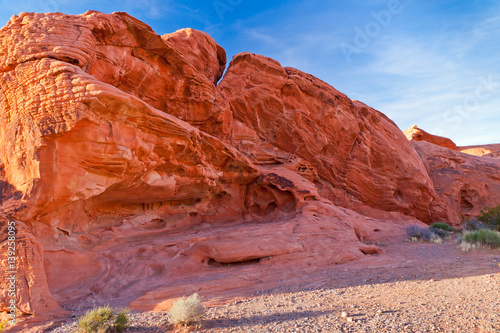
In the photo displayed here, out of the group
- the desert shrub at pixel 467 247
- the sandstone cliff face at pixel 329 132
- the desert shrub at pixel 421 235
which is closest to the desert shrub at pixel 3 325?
the sandstone cliff face at pixel 329 132

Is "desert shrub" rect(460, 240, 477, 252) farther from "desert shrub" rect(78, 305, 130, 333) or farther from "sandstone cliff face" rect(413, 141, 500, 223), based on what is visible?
"sandstone cliff face" rect(413, 141, 500, 223)

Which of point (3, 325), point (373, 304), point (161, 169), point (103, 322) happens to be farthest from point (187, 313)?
point (161, 169)

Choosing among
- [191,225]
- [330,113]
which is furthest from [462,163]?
[191,225]

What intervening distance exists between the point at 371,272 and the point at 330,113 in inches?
460

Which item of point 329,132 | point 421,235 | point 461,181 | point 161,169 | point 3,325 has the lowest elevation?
point 421,235

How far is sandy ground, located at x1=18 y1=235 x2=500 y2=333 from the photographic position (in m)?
4.41

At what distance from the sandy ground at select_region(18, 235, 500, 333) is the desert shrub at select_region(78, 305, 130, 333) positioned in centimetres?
21

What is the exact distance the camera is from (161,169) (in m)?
10.1

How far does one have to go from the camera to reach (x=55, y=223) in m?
8.08

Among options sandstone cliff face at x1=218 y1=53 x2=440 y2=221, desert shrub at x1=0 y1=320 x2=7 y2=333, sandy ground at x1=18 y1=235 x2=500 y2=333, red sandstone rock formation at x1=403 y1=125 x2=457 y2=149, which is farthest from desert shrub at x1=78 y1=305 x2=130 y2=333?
red sandstone rock formation at x1=403 y1=125 x2=457 y2=149

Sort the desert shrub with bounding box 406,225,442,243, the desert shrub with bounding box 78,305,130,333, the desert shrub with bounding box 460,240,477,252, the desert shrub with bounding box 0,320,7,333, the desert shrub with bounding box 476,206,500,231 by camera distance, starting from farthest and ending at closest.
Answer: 1. the desert shrub with bounding box 476,206,500,231
2. the desert shrub with bounding box 406,225,442,243
3. the desert shrub with bounding box 460,240,477,252
4. the desert shrub with bounding box 0,320,7,333
5. the desert shrub with bounding box 78,305,130,333

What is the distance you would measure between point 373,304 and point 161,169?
765cm

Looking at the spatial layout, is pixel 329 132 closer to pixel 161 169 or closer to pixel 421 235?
pixel 421 235

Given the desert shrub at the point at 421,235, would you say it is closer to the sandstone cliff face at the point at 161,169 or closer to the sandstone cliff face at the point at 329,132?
the sandstone cliff face at the point at 161,169
